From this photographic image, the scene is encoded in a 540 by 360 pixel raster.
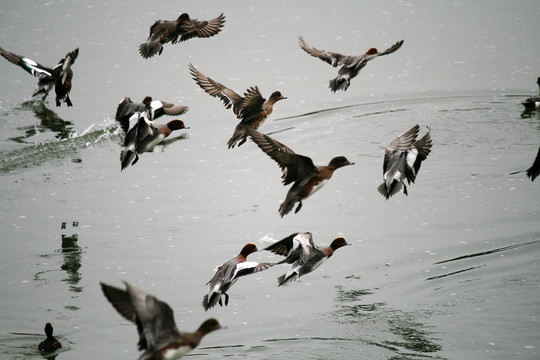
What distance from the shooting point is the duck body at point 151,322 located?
539 centimetres

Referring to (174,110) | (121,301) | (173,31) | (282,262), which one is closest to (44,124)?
(174,110)

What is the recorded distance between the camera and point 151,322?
5.60 meters

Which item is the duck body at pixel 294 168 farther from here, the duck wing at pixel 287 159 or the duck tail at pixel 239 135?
the duck tail at pixel 239 135

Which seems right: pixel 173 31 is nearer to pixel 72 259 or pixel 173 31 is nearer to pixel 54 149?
pixel 54 149

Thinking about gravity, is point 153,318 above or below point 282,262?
below

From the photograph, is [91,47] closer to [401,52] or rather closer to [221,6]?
[221,6]

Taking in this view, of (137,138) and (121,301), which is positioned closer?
(121,301)

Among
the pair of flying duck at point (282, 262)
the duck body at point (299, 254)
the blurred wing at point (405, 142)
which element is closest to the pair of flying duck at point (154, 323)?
the pair of flying duck at point (282, 262)

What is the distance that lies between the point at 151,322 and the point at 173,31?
6382 mm

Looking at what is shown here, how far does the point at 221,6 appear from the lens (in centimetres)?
1692

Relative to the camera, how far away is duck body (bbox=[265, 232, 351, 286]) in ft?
25.7

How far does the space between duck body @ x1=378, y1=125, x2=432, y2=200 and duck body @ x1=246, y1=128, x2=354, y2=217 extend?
0.54 meters

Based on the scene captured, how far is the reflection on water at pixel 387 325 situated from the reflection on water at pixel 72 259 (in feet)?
8.57

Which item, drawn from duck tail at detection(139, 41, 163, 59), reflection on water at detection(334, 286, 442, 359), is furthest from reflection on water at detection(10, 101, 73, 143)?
reflection on water at detection(334, 286, 442, 359)
